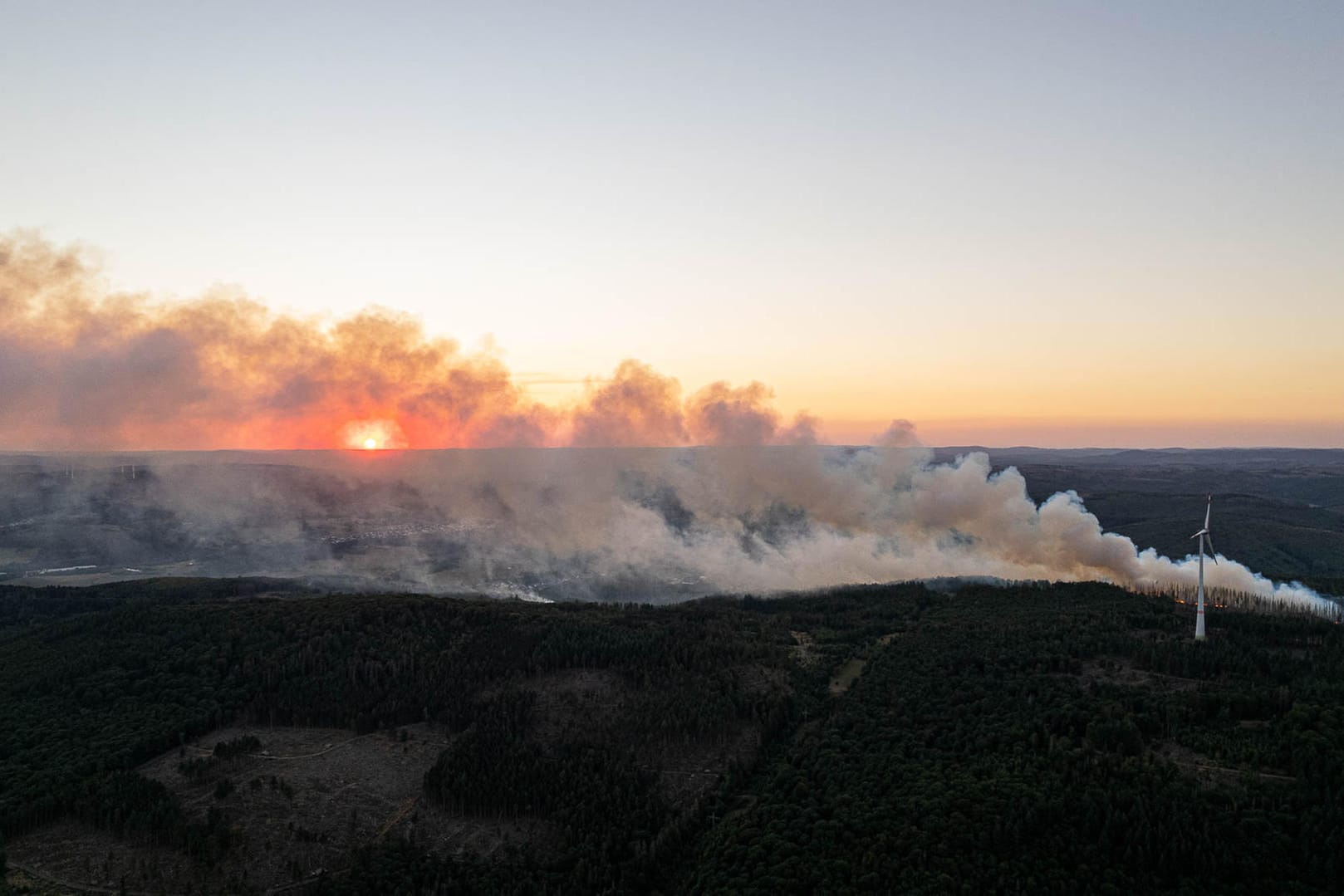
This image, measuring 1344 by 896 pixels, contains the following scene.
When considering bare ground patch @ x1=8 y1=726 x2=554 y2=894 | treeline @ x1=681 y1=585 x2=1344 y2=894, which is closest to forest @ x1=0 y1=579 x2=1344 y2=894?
treeline @ x1=681 y1=585 x2=1344 y2=894

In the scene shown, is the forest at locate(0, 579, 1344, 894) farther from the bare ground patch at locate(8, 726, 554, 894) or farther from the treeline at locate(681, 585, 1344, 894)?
the bare ground patch at locate(8, 726, 554, 894)

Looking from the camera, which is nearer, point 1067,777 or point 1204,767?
point 1067,777

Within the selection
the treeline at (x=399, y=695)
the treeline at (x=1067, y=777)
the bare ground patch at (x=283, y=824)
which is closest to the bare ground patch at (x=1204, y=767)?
the treeline at (x=1067, y=777)

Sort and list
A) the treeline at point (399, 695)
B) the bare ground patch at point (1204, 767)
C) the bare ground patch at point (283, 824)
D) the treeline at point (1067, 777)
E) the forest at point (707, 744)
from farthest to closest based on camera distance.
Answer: the treeline at point (399, 695)
the bare ground patch at point (283, 824)
the bare ground patch at point (1204, 767)
the forest at point (707, 744)
the treeline at point (1067, 777)

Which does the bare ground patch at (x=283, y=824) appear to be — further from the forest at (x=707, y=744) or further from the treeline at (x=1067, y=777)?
the treeline at (x=1067, y=777)

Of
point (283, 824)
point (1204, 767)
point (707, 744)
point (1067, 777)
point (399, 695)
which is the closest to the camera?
point (1067, 777)

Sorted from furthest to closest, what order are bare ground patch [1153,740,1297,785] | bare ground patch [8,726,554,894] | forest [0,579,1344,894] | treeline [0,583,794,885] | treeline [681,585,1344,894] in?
treeline [0,583,794,885], bare ground patch [8,726,554,894], bare ground patch [1153,740,1297,785], forest [0,579,1344,894], treeline [681,585,1344,894]

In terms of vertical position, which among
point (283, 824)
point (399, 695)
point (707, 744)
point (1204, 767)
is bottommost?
point (283, 824)

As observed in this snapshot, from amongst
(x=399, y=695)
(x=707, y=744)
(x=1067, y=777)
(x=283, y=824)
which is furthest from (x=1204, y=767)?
(x=399, y=695)

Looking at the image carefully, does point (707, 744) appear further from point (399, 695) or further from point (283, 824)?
point (283, 824)
